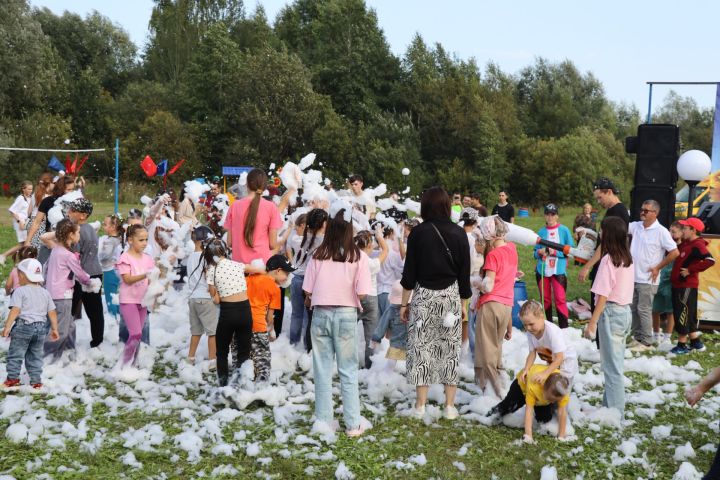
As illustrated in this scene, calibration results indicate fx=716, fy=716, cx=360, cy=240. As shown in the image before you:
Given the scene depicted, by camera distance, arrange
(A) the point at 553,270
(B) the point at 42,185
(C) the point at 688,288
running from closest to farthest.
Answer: (C) the point at 688,288 < (B) the point at 42,185 < (A) the point at 553,270

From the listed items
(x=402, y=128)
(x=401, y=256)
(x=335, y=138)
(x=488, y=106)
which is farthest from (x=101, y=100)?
(x=401, y=256)

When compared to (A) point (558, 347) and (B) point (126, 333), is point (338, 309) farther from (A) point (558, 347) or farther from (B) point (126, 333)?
(B) point (126, 333)

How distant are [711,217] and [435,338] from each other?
6389 millimetres

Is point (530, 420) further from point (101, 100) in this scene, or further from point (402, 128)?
point (101, 100)

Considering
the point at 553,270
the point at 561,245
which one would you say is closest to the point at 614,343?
the point at 561,245

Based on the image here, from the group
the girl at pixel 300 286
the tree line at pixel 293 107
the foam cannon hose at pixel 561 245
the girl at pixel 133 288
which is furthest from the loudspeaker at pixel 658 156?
the tree line at pixel 293 107

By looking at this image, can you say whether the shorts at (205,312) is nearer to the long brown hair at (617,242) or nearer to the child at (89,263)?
the child at (89,263)

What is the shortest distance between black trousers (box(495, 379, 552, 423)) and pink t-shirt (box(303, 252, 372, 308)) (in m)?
1.42

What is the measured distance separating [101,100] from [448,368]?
168ft

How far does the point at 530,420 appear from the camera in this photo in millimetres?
5430

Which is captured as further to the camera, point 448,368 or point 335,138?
point 335,138

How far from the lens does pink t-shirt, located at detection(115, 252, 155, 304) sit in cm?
690

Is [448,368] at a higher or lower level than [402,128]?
lower

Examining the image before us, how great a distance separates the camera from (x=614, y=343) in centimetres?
593
